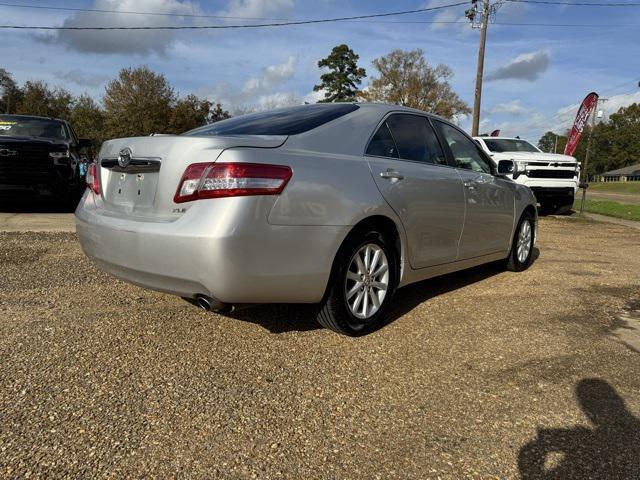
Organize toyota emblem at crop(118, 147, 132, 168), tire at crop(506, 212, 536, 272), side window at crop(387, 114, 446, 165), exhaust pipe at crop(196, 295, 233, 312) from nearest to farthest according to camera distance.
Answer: exhaust pipe at crop(196, 295, 233, 312)
toyota emblem at crop(118, 147, 132, 168)
side window at crop(387, 114, 446, 165)
tire at crop(506, 212, 536, 272)

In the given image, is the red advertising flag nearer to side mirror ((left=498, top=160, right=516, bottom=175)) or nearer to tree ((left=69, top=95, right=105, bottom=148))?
side mirror ((left=498, top=160, right=516, bottom=175))

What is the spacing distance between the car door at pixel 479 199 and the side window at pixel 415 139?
18 cm

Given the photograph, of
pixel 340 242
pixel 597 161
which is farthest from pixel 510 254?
pixel 597 161

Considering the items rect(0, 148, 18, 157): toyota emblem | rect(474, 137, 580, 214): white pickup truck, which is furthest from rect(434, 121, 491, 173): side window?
rect(0, 148, 18, 157): toyota emblem

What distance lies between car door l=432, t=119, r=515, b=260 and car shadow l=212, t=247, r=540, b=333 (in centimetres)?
47

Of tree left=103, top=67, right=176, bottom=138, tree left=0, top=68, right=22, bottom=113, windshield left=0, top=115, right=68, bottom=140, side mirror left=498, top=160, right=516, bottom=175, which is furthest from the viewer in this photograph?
tree left=0, top=68, right=22, bottom=113

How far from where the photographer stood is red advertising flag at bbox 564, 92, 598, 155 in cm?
2020

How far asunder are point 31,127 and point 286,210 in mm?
9304

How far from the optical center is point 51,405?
256 centimetres

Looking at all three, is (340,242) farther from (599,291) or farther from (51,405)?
(599,291)

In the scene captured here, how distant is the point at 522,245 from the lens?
233 inches

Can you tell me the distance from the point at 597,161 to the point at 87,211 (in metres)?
121

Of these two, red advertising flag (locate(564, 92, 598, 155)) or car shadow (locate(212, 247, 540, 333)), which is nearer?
car shadow (locate(212, 247, 540, 333))

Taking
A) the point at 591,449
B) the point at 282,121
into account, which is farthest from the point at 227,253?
the point at 591,449
